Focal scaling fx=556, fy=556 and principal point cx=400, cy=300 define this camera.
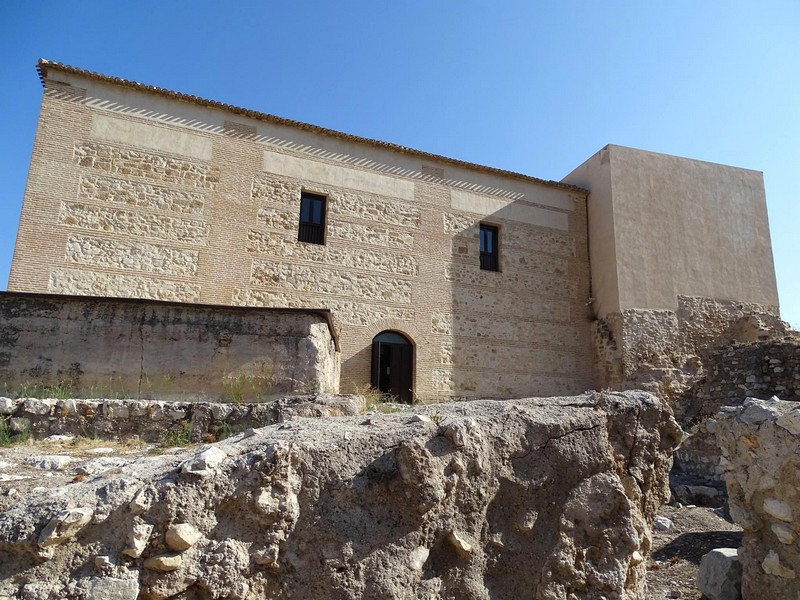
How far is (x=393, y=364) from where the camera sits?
13.3 m

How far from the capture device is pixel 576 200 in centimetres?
1647

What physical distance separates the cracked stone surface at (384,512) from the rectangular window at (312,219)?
34.1ft

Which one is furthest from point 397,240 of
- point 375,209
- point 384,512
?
point 384,512

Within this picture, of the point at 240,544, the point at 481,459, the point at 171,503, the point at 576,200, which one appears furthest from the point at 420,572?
the point at 576,200

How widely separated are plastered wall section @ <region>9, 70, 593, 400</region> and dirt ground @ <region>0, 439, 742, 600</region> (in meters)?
6.81

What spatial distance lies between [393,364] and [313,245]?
3385 millimetres

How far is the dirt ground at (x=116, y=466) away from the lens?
3.02 m

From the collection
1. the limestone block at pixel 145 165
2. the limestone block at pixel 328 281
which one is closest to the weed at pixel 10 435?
the limestone block at pixel 328 281

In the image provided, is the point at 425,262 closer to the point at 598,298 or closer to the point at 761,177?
the point at 598,298

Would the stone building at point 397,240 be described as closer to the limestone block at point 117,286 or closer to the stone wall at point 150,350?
the limestone block at point 117,286

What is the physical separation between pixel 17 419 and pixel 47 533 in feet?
13.0

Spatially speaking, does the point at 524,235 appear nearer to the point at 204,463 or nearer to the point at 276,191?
the point at 276,191

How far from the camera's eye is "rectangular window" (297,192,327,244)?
43.2ft

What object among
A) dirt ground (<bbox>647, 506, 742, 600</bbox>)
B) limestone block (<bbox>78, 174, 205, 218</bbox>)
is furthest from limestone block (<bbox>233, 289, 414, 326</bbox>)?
dirt ground (<bbox>647, 506, 742, 600</bbox>)
